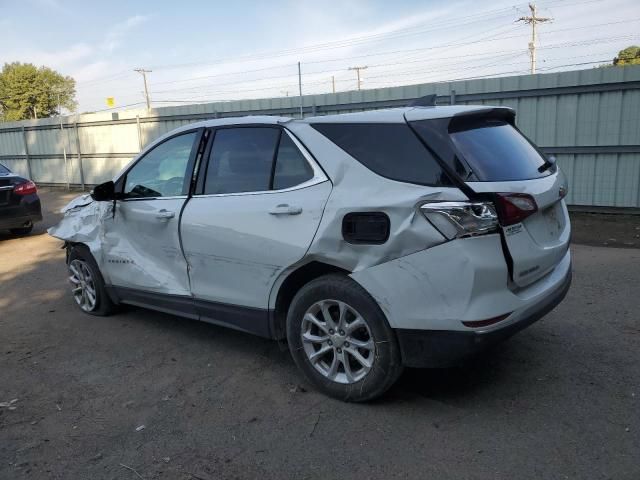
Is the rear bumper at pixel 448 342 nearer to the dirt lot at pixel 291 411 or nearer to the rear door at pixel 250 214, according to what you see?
the dirt lot at pixel 291 411

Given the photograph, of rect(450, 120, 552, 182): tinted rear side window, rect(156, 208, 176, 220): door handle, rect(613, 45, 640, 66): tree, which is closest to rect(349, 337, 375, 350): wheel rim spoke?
rect(450, 120, 552, 182): tinted rear side window

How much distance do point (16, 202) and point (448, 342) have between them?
8.61m

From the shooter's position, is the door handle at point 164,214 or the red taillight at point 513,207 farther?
the door handle at point 164,214

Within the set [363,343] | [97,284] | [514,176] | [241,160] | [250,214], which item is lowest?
[97,284]

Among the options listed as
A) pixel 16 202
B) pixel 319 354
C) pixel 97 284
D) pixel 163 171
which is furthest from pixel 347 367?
pixel 16 202

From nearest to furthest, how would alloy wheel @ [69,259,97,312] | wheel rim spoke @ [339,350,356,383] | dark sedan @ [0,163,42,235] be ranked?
wheel rim spoke @ [339,350,356,383] → alloy wheel @ [69,259,97,312] → dark sedan @ [0,163,42,235]

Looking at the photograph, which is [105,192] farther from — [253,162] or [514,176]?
[514,176]

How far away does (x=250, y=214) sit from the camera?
368 cm

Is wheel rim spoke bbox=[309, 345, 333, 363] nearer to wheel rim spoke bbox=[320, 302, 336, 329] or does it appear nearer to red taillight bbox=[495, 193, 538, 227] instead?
wheel rim spoke bbox=[320, 302, 336, 329]

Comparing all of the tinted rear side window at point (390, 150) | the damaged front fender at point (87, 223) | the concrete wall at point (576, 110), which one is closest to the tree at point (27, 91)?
the concrete wall at point (576, 110)

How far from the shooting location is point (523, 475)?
2646 millimetres

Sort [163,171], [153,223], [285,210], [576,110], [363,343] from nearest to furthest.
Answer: [363,343]
[285,210]
[153,223]
[163,171]
[576,110]

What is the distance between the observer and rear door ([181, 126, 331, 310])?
136 inches

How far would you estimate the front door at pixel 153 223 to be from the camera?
4258 mm
